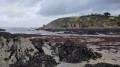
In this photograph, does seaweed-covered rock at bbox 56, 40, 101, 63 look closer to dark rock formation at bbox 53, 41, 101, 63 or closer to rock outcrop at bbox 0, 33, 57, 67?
dark rock formation at bbox 53, 41, 101, 63

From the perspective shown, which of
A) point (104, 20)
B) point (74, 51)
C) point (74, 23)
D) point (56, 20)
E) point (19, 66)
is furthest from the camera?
point (56, 20)

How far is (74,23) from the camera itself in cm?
9212

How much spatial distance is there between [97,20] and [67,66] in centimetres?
7695

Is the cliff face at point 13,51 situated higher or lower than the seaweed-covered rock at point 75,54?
higher

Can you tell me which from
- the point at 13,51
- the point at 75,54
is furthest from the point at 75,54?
the point at 13,51

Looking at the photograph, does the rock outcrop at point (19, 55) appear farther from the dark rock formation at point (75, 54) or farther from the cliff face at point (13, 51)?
the dark rock formation at point (75, 54)

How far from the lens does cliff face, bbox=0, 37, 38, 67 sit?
28.5ft

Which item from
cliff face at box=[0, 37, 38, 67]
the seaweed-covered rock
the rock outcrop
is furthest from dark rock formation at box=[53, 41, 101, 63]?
cliff face at box=[0, 37, 38, 67]

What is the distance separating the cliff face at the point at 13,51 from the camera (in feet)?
28.5

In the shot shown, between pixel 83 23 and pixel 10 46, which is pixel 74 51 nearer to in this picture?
pixel 10 46

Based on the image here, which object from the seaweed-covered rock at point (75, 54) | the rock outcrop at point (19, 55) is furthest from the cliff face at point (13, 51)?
the seaweed-covered rock at point (75, 54)

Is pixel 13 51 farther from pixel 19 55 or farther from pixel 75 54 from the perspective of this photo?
pixel 75 54

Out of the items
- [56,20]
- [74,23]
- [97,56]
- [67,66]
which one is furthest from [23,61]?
[56,20]

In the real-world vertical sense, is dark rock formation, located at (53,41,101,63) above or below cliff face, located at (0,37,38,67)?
below
